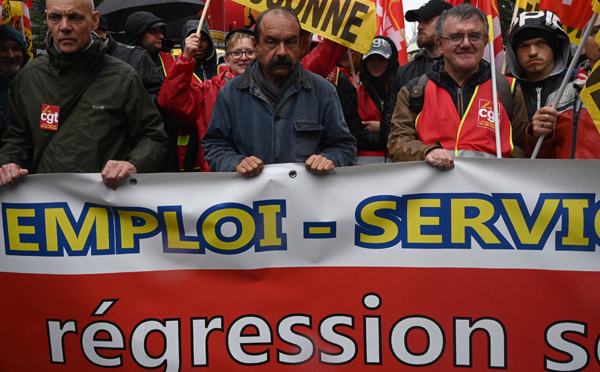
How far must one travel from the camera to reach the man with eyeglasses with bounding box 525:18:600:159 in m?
3.81

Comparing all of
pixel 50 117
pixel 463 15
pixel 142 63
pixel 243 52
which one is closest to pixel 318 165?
pixel 463 15

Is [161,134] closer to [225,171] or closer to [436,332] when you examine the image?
[225,171]

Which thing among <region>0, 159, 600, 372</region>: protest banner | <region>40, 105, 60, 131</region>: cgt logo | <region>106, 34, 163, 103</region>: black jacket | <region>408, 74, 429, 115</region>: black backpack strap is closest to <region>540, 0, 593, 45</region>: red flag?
<region>408, 74, 429, 115</region>: black backpack strap

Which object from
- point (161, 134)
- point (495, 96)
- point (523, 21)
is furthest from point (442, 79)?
point (161, 134)

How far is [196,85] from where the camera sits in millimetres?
4953

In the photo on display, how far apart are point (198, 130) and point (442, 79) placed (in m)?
1.82

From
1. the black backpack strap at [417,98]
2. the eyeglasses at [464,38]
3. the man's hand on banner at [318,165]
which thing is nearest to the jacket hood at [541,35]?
the eyeglasses at [464,38]

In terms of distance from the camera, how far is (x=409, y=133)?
13.1 ft

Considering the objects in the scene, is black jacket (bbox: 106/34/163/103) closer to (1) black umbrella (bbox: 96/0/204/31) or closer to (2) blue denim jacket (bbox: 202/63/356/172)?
(2) blue denim jacket (bbox: 202/63/356/172)

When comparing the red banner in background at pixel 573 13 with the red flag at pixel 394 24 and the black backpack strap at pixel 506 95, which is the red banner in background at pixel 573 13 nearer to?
the black backpack strap at pixel 506 95

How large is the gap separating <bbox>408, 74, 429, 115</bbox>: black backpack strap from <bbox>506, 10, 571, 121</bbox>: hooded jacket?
37.6 inches

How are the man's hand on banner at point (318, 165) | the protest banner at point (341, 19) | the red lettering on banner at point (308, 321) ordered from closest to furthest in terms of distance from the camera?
the red lettering on banner at point (308, 321)
the man's hand on banner at point (318, 165)
the protest banner at point (341, 19)

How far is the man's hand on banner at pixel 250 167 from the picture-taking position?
136 inches

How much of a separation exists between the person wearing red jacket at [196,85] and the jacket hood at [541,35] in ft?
5.99
